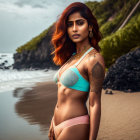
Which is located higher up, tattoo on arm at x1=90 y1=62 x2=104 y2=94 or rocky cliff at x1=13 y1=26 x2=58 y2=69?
tattoo on arm at x1=90 y1=62 x2=104 y2=94

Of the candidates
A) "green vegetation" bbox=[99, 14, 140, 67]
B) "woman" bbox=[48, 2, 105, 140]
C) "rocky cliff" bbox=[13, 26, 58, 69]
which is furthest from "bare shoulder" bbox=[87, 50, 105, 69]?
"rocky cliff" bbox=[13, 26, 58, 69]

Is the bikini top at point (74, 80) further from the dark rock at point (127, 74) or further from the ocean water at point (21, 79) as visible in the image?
the ocean water at point (21, 79)

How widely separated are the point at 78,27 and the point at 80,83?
57 cm

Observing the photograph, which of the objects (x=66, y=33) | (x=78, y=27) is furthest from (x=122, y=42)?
(x=78, y=27)

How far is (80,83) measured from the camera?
1.73 metres

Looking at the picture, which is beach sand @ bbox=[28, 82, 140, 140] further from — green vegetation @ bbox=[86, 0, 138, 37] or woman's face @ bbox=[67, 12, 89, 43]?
green vegetation @ bbox=[86, 0, 138, 37]

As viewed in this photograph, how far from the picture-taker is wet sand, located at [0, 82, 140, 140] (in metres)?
3.36

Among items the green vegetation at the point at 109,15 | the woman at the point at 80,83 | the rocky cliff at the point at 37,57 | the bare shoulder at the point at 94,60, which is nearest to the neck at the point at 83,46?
the woman at the point at 80,83

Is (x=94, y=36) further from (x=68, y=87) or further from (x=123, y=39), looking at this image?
(x=123, y=39)

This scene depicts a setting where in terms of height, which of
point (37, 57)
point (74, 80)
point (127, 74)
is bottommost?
point (37, 57)

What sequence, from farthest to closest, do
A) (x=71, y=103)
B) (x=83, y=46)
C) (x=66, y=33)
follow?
(x=66, y=33) < (x=83, y=46) < (x=71, y=103)

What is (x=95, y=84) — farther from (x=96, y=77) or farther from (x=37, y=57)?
(x=37, y=57)


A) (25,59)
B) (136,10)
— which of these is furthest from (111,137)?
(25,59)

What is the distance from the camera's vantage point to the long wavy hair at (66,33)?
73.5 inches
